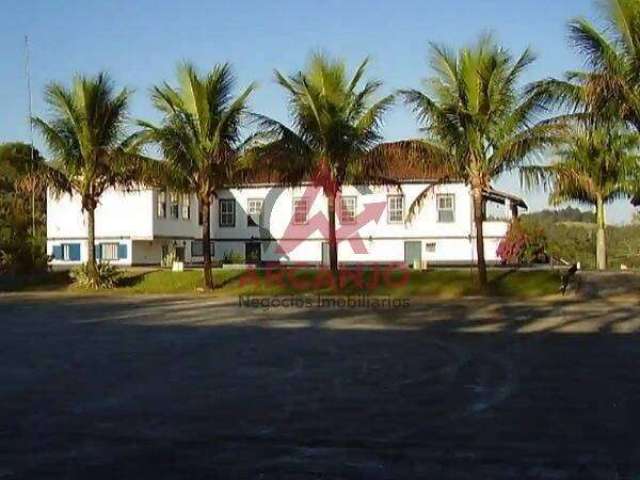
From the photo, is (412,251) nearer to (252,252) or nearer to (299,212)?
(299,212)

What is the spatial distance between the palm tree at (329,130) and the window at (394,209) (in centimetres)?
1897

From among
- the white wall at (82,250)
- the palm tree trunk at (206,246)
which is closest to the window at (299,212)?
the white wall at (82,250)

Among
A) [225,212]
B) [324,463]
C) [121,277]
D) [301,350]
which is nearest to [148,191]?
[225,212]

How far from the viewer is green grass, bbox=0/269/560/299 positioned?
27938 millimetres

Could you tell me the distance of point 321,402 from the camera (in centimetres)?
848

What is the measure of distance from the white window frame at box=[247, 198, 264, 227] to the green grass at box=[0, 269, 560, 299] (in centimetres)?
1592

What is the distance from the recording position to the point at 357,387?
9453 mm

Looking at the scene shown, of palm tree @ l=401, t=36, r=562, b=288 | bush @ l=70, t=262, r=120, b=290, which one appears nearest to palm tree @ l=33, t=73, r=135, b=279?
bush @ l=70, t=262, r=120, b=290

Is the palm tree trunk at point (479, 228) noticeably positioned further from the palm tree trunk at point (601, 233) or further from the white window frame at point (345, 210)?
the white window frame at point (345, 210)

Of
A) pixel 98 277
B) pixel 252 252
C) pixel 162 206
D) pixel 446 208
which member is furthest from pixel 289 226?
pixel 98 277

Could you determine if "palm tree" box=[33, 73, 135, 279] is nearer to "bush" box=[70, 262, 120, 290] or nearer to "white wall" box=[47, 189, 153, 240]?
"bush" box=[70, 262, 120, 290]

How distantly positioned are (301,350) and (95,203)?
2126cm

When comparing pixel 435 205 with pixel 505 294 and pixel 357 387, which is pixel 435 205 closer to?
pixel 505 294

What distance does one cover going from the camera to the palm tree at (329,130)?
2748 cm
